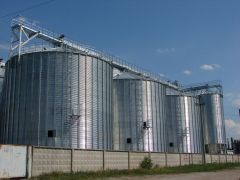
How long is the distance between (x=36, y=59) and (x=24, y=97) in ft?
12.3

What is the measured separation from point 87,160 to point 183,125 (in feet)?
97.9

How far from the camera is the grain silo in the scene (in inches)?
2136

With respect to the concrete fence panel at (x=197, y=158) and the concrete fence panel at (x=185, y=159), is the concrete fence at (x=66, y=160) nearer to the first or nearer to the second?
the concrete fence panel at (x=185, y=159)

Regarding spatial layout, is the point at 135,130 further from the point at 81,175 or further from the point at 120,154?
the point at 81,175

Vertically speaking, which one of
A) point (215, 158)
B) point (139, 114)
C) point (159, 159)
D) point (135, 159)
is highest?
point (139, 114)

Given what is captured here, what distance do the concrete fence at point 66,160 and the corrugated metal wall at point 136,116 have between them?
184 inches

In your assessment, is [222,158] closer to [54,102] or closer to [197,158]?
[197,158]

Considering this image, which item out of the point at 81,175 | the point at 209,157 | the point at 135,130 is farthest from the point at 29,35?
the point at 209,157

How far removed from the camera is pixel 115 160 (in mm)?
32656

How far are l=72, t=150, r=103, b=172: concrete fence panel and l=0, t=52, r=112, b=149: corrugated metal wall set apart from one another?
3.29 meters

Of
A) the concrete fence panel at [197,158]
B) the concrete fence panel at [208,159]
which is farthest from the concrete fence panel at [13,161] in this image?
the concrete fence panel at [208,159]

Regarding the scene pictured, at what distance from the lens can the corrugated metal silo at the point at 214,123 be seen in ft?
230

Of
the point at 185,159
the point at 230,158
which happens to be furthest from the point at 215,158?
the point at 185,159

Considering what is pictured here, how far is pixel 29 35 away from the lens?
40.3m
